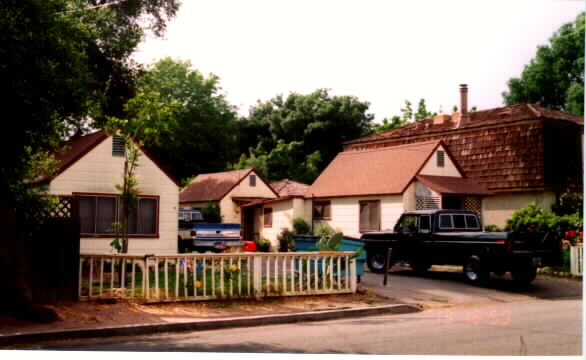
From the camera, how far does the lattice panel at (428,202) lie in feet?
60.6

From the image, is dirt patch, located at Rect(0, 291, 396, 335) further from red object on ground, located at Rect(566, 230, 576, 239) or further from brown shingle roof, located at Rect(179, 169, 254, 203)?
brown shingle roof, located at Rect(179, 169, 254, 203)

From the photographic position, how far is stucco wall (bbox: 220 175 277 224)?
2044 cm

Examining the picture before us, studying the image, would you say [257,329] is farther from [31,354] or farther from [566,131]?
[566,131]

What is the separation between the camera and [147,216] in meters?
17.8

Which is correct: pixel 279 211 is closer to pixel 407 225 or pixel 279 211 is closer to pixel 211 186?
pixel 407 225

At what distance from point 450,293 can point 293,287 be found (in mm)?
3501

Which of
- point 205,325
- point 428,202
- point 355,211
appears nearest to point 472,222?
point 428,202

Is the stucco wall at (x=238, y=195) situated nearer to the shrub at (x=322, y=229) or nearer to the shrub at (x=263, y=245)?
the shrub at (x=263, y=245)

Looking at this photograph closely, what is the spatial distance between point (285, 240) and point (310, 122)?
3760 millimetres

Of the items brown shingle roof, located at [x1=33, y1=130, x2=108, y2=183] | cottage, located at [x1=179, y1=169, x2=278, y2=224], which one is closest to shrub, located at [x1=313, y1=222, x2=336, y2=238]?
cottage, located at [x1=179, y1=169, x2=278, y2=224]

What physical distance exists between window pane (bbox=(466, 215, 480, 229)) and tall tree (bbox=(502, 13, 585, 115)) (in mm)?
3915

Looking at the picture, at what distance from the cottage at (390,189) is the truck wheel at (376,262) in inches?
57.1

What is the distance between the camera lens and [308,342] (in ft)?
26.5

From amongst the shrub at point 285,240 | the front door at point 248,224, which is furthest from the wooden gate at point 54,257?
the front door at point 248,224
